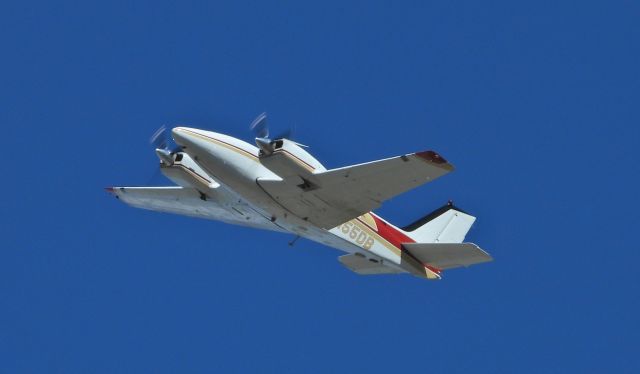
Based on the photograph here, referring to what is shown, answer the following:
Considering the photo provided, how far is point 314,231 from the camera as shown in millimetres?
42125

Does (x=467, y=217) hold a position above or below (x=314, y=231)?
above

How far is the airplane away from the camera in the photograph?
3765 cm

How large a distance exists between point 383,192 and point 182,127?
7990 millimetres

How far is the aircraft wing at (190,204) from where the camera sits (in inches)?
1692

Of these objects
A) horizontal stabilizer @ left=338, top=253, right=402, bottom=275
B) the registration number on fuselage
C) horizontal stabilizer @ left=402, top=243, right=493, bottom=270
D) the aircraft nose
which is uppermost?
horizontal stabilizer @ left=402, top=243, right=493, bottom=270

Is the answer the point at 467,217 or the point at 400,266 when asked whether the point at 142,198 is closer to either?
the point at 400,266

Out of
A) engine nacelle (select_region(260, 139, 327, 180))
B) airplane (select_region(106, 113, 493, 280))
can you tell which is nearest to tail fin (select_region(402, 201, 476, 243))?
airplane (select_region(106, 113, 493, 280))

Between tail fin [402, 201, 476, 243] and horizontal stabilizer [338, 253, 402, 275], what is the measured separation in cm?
254

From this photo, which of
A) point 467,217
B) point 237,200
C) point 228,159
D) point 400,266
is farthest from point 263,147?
point 467,217

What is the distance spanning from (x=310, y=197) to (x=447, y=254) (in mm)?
7676

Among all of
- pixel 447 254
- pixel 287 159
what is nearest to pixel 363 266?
pixel 447 254

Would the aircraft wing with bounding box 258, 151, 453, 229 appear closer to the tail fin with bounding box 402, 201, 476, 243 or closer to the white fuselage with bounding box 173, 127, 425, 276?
the white fuselage with bounding box 173, 127, 425, 276

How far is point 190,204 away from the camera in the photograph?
44812mm

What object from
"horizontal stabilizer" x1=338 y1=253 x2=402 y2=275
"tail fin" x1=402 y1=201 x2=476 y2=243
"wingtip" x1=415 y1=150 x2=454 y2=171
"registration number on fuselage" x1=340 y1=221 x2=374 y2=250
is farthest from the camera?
"tail fin" x1=402 y1=201 x2=476 y2=243
